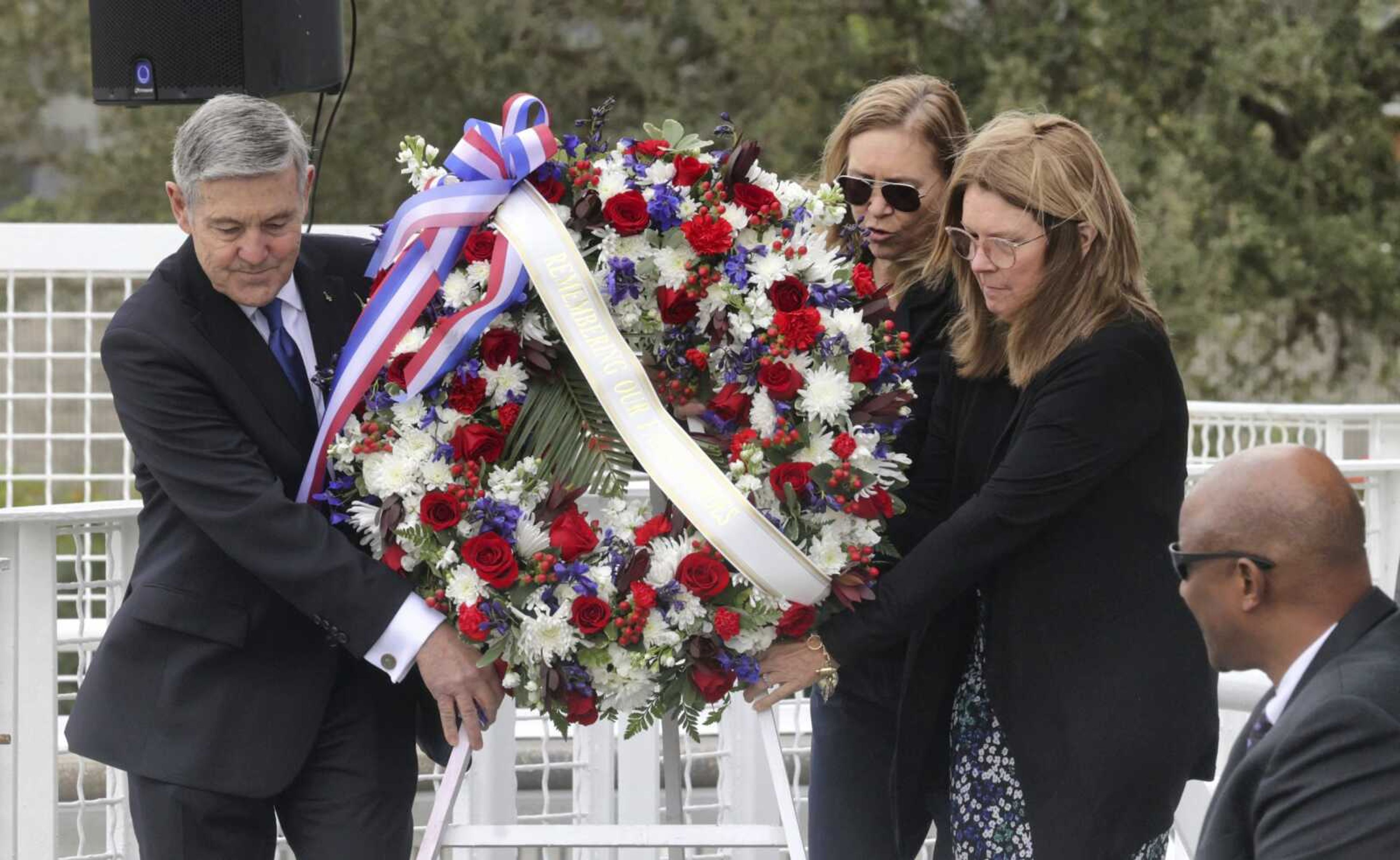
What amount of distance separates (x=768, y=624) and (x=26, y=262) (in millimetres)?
3337

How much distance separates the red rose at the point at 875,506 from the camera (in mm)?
2639

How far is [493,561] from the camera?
99.4 inches

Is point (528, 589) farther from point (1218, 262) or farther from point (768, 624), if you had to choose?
point (1218, 262)

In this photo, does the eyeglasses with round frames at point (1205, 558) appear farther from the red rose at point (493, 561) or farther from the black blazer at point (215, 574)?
the black blazer at point (215, 574)

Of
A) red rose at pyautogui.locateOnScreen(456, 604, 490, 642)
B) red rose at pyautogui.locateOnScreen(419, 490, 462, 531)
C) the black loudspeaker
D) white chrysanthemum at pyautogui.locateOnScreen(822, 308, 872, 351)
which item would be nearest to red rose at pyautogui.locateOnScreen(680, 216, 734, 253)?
white chrysanthemum at pyautogui.locateOnScreen(822, 308, 872, 351)

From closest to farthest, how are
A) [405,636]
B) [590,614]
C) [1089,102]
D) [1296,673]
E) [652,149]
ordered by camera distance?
[1296,673]
[590,614]
[405,636]
[652,149]
[1089,102]

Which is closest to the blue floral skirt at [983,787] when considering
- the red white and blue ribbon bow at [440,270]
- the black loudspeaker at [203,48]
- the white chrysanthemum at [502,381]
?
the white chrysanthemum at [502,381]

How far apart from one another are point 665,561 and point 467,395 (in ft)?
1.24

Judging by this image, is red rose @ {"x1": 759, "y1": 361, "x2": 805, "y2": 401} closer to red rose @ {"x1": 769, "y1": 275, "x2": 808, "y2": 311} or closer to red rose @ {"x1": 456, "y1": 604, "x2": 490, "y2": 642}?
red rose @ {"x1": 769, "y1": 275, "x2": 808, "y2": 311}

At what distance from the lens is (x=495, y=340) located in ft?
8.66

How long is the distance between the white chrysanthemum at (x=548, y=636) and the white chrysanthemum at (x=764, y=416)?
0.39 m

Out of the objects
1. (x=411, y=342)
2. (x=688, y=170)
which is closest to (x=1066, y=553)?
(x=688, y=170)

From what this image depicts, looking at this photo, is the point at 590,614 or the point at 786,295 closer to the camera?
the point at 590,614

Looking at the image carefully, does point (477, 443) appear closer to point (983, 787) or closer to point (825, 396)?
point (825, 396)
